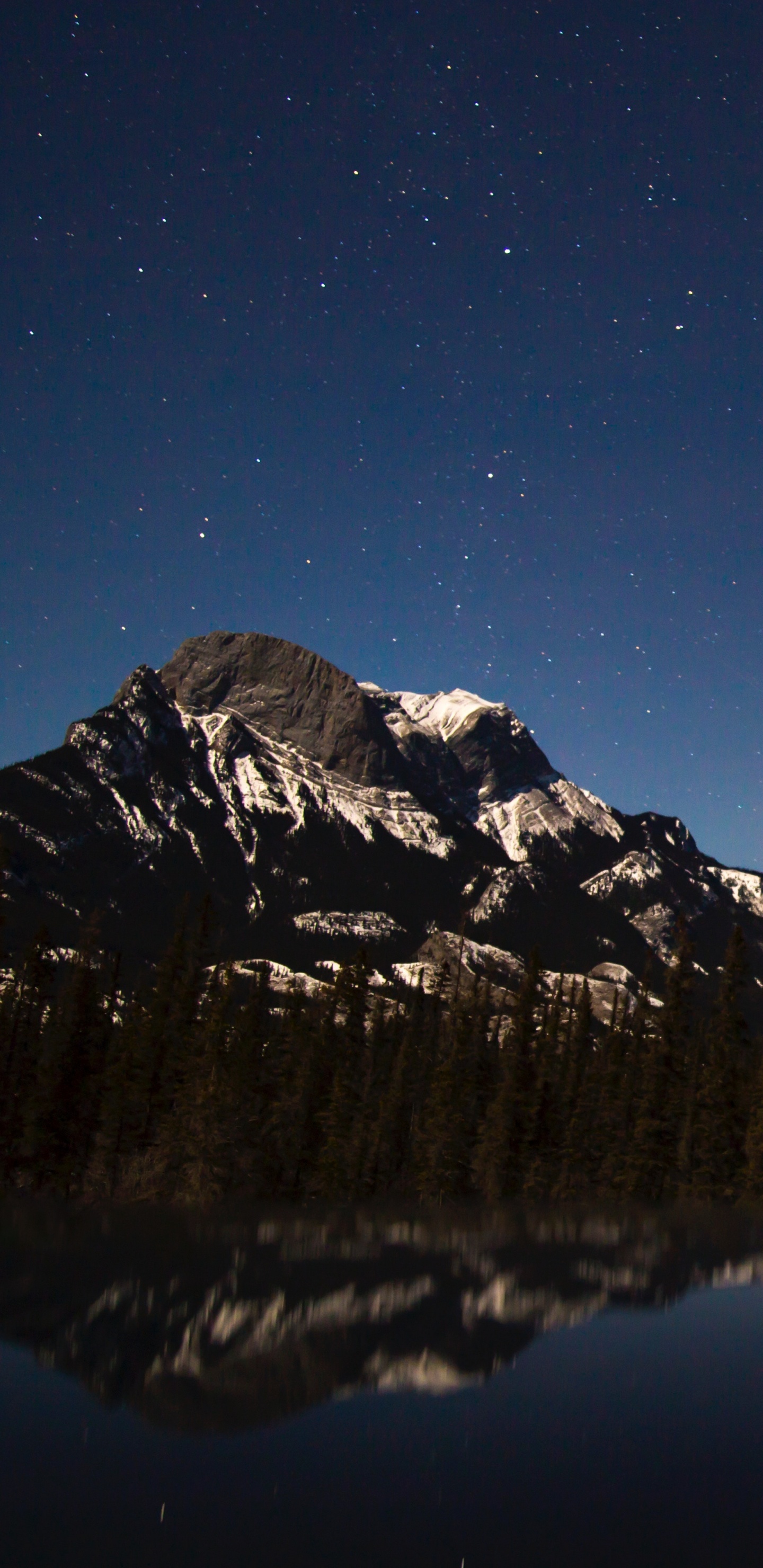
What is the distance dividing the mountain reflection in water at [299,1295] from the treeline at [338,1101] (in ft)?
39.8

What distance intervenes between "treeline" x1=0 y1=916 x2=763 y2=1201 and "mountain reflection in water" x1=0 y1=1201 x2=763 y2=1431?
39.8ft

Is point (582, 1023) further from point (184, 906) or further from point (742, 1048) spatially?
point (184, 906)

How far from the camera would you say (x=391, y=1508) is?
39.4 feet

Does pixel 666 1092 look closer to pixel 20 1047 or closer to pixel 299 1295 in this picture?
pixel 20 1047

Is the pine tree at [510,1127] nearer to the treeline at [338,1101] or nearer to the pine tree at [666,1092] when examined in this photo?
the treeline at [338,1101]

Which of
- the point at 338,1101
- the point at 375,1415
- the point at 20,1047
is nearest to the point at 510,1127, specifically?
the point at 338,1101

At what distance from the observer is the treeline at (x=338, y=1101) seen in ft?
181

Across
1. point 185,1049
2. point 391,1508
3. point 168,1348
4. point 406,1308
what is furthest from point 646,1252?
point 185,1049

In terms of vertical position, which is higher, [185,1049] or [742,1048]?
[742,1048]

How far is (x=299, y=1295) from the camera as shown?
24.3m

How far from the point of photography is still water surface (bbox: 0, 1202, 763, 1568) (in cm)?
1130

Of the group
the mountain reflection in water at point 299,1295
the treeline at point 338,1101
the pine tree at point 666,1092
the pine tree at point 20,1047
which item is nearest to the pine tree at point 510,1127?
the treeline at point 338,1101

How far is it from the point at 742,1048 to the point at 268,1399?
57.8m

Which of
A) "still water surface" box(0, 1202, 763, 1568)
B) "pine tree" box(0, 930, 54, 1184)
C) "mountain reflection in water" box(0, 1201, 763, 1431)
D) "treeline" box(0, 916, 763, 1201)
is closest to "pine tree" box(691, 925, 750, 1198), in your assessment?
"treeline" box(0, 916, 763, 1201)
